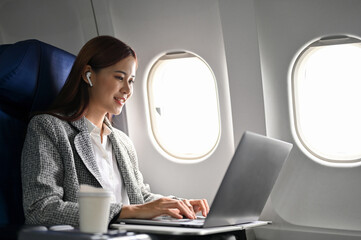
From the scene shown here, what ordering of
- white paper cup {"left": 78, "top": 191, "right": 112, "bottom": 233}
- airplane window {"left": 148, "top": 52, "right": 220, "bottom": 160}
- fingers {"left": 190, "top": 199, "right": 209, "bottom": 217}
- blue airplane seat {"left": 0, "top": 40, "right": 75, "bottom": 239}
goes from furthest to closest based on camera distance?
airplane window {"left": 148, "top": 52, "right": 220, "bottom": 160}, fingers {"left": 190, "top": 199, "right": 209, "bottom": 217}, blue airplane seat {"left": 0, "top": 40, "right": 75, "bottom": 239}, white paper cup {"left": 78, "top": 191, "right": 112, "bottom": 233}

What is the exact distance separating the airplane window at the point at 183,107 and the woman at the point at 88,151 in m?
0.56

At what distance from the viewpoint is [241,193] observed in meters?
1.97

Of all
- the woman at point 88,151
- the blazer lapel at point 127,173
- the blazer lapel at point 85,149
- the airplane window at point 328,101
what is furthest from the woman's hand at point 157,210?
the airplane window at point 328,101

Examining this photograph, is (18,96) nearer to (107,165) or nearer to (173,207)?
(107,165)

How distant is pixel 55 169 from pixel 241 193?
2.34ft

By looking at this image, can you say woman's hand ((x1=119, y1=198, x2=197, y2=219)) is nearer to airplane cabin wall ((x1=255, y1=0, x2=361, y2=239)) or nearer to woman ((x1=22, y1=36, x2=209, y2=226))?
woman ((x1=22, y1=36, x2=209, y2=226))

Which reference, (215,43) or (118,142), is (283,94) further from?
(118,142)

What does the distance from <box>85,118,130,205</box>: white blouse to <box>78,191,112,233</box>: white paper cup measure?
77 cm

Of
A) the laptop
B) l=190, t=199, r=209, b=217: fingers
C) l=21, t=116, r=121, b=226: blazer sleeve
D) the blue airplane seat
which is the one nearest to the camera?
the laptop

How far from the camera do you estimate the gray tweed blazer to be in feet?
6.40

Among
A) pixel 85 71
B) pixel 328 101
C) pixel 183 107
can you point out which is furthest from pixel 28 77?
pixel 328 101

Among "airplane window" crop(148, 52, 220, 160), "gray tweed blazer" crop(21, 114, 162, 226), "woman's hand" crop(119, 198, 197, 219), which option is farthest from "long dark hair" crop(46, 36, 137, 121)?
"airplane window" crop(148, 52, 220, 160)

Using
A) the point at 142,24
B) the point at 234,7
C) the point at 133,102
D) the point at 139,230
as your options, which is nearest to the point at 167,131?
the point at 133,102

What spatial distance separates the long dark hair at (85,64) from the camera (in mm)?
2373
